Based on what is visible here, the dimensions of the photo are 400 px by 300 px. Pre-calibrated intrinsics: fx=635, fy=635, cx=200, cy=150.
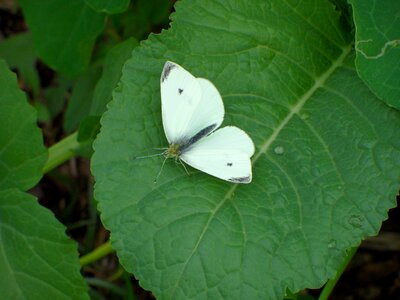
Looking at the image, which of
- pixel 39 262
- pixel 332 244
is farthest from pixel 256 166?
pixel 39 262

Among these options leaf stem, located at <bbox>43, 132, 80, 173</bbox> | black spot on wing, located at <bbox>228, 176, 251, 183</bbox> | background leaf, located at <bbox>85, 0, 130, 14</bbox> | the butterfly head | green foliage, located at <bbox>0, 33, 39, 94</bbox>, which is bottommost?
green foliage, located at <bbox>0, 33, 39, 94</bbox>

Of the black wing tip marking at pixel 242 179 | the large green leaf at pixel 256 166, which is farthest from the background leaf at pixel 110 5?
the black wing tip marking at pixel 242 179

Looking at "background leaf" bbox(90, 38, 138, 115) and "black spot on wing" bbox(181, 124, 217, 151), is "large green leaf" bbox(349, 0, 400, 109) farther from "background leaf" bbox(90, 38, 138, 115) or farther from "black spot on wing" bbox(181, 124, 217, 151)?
"background leaf" bbox(90, 38, 138, 115)

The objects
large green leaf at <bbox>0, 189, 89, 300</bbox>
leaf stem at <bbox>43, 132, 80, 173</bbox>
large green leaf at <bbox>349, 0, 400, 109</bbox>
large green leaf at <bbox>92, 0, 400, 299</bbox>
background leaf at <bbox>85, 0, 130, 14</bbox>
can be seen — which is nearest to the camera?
large green leaf at <bbox>92, 0, 400, 299</bbox>

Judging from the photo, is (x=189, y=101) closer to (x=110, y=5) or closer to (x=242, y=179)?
(x=242, y=179)

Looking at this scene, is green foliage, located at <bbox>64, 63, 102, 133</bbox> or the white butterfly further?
green foliage, located at <bbox>64, 63, 102, 133</bbox>

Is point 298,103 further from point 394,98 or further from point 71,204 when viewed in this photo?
point 71,204

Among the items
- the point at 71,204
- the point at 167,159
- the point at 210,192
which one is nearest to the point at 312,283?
the point at 210,192

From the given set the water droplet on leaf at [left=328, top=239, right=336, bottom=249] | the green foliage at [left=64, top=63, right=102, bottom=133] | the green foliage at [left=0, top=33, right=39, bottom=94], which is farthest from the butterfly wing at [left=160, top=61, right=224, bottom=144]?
the green foliage at [left=0, top=33, right=39, bottom=94]

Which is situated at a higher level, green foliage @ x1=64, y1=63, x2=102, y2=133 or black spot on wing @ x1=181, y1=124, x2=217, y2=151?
black spot on wing @ x1=181, y1=124, x2=217, y2=151
